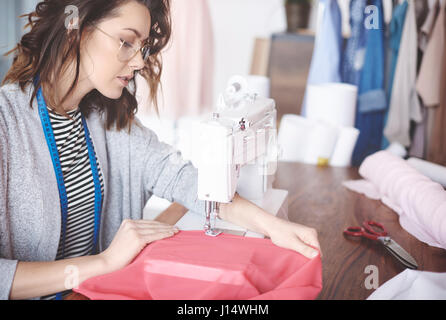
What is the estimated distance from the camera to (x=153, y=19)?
5.04 ft

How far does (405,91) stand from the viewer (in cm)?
379

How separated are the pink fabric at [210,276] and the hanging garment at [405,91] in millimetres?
3019

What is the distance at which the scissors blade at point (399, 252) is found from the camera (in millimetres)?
1298

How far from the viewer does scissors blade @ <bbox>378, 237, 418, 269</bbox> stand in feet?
4.26

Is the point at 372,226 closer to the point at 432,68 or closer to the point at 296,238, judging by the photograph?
the point at 296,238

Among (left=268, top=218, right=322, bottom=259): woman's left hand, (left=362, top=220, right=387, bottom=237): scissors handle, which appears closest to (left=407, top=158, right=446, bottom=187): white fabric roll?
(left=362, top=220, right=387, bottom=237): scissors handle

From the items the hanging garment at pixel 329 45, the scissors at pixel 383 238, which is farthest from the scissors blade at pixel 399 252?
the hanging garment at pixel 329 45

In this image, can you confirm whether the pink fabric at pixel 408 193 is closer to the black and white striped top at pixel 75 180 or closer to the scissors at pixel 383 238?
the scissors at pixel 383 238

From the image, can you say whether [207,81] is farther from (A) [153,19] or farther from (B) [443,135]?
(A) [153,19]

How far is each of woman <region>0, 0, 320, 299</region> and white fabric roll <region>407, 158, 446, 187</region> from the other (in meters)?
0.90

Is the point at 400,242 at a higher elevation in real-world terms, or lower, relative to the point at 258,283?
lower

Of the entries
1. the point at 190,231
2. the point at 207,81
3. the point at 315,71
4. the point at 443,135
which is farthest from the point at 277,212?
the point at 207,81

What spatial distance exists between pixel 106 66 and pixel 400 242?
110 cm

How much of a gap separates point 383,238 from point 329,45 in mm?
2634
